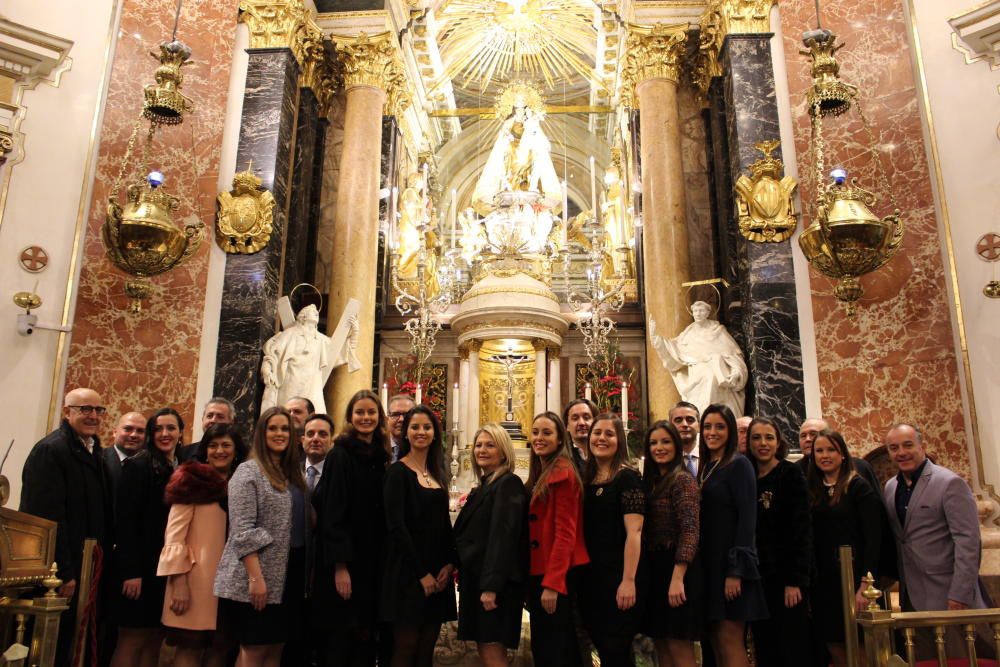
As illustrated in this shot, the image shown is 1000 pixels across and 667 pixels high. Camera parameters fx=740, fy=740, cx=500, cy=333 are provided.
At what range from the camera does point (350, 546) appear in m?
3.38

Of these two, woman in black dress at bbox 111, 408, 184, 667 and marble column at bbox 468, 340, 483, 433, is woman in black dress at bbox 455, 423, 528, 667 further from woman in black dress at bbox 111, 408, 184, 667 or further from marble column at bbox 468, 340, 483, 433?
marble column at bbox 468, 340, 483, 433

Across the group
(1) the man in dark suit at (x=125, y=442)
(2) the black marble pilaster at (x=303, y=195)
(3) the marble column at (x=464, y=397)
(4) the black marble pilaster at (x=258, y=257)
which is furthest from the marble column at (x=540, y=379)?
(1) the man in dark suit at (x=125, y=442)

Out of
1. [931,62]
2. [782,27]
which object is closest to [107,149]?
[782,27]

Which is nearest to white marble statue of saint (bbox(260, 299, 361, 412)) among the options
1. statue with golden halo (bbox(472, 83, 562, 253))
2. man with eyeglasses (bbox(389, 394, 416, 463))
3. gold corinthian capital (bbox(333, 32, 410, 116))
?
man with eyeglasses (bbox(389, 394, 416, 463))

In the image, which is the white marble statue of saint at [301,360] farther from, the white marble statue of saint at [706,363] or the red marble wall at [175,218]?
the white marble statue of saint at [706,363]

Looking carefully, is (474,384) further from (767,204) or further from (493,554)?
(493,554)

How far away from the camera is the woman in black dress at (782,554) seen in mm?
3479

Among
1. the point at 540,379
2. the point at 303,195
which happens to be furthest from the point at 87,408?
the point at 540,379

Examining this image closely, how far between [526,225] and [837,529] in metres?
7.24

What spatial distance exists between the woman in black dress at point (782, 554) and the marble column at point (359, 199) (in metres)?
5.91

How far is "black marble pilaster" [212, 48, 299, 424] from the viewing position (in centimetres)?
726

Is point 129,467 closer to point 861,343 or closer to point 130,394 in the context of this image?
point 130,394

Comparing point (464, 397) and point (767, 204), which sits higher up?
point (767, 204)

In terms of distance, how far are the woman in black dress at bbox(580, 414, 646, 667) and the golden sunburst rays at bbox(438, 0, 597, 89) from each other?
1153 cm
